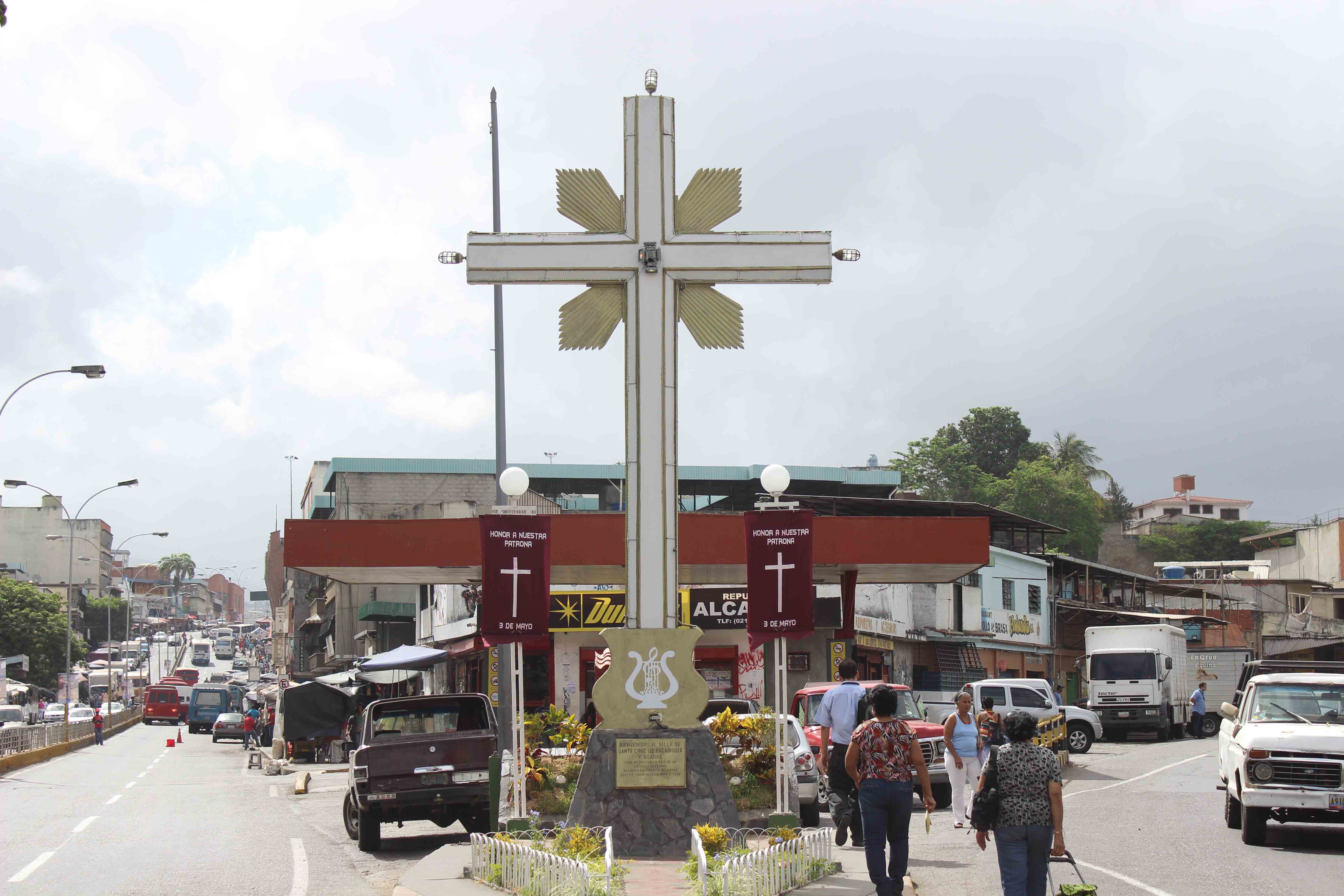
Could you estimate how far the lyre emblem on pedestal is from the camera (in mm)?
12039

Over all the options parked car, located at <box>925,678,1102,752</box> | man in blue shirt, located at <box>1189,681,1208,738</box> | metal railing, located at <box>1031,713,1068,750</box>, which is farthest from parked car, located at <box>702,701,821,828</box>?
man in blue shirt, located at <box>1189,681,1208,738</box>

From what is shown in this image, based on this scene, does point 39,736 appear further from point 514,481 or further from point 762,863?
point 762,863

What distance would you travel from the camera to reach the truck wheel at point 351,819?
16.2m

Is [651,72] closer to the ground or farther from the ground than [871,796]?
farther from the ground

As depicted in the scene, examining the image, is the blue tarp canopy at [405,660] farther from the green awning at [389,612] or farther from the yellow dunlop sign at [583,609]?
the green awning at [389,612]

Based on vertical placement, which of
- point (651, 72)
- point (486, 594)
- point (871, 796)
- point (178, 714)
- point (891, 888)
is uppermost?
point (651, 72)

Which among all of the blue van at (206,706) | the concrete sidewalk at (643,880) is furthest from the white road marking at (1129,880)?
the blue van at (206,706)

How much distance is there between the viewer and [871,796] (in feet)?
31.5

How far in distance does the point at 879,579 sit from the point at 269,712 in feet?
106

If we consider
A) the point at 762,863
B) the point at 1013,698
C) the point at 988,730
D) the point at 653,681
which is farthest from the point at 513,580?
the point at 1013,698

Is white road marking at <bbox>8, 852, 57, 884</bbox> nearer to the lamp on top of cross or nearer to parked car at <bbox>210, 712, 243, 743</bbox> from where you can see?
the lamp on top of cross

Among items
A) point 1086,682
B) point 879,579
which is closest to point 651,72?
point 879,579

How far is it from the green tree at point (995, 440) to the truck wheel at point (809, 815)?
6966 centimetres

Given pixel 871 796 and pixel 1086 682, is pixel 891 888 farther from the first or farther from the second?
pixel 1086 682
